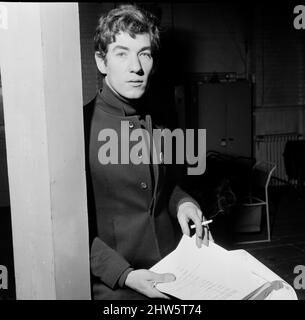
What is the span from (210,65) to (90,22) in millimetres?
1938

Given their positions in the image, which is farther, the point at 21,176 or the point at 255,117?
the point at 255,117

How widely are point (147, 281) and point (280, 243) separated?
358cm

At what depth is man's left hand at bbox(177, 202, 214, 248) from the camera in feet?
4.15

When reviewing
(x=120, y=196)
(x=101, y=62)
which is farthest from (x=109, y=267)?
(x=101, y=62)

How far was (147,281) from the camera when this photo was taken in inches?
46.2

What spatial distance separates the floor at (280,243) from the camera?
152 inches

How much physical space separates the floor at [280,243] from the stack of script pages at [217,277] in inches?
85.7

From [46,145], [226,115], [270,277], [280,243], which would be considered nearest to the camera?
[46,145]

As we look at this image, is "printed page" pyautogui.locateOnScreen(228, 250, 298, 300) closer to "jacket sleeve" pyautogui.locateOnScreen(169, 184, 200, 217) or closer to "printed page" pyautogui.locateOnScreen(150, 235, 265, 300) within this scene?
"printed page" pyautogui.locateOnScreen(150, 235, 265, 300)

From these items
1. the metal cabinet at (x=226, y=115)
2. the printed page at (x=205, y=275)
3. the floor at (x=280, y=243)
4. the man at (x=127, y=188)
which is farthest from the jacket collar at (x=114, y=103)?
the metal cabinet at (x=226, y=115)

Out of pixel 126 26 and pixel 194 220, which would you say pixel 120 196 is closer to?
pixel 194 220
